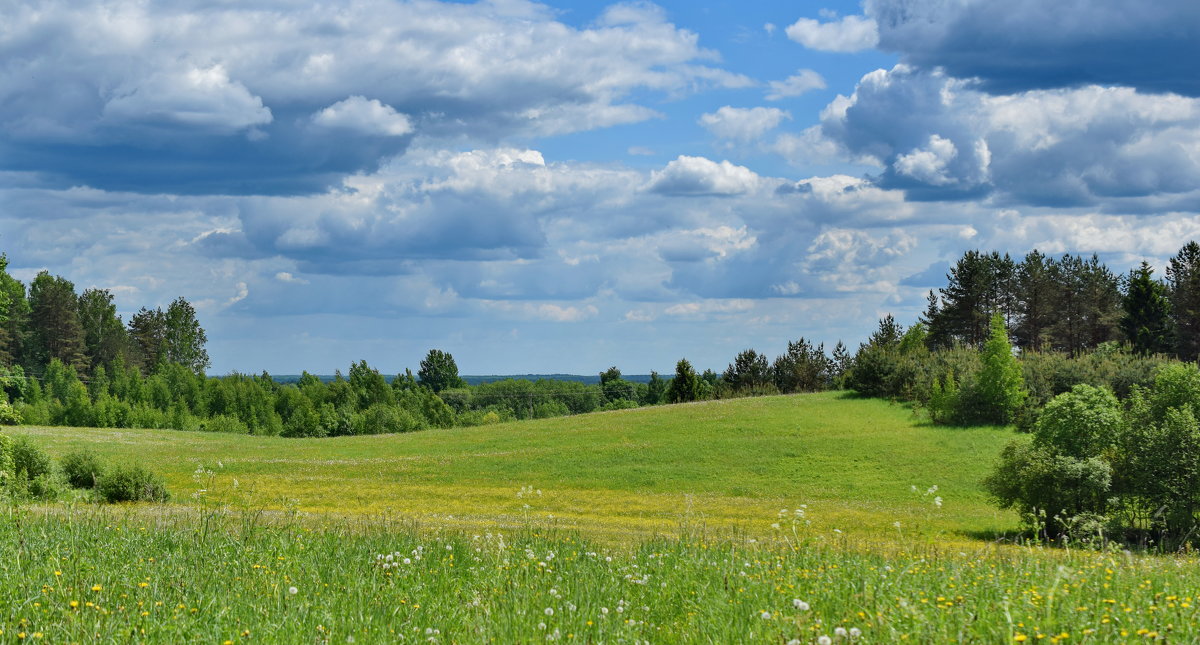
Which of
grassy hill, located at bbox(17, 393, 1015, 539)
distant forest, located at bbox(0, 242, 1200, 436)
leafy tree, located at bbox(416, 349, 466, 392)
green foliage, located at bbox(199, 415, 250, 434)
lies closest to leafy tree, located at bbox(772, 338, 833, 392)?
distant forest, located at bbox(0, 242, 1200, 436)

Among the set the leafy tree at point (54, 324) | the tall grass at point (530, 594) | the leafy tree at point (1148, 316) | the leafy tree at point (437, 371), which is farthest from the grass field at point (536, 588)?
the leafy tree at point (437, 371)

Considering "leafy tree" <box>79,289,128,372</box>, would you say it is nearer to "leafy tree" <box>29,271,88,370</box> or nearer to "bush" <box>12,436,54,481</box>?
"leafy tree" <box>29,271,88,370</box>

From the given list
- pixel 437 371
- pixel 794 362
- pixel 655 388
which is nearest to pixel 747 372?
pixel 794 362

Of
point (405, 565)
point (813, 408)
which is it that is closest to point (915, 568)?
point (405, 565)

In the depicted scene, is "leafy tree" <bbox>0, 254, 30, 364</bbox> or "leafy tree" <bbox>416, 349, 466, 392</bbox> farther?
"leafy tree" <bbox>416, 349, 466, 392</bbox>

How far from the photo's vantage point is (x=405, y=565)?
8.76m

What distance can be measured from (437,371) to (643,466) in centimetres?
13209

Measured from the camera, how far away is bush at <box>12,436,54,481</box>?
31.2 m

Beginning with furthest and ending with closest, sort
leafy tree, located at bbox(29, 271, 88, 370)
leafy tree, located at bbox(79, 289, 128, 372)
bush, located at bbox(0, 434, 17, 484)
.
Answer: leafy tree, located at bbox(79, 289, 128, 372) → leafy tree, located at bbox(29, 271, 88, 370) → bush, located at bbox(0, 434, 17, 484)

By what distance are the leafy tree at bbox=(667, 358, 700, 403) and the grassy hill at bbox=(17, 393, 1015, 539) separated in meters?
25.7

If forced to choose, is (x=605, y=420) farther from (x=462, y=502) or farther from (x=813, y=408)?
(x=462, y=502)

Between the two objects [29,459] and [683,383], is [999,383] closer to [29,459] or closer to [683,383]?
[683,383]

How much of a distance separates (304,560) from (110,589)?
188cm

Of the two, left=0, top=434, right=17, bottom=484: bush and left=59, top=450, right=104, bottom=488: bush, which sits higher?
left=0, top=434, right=17, bottom=484: bush
